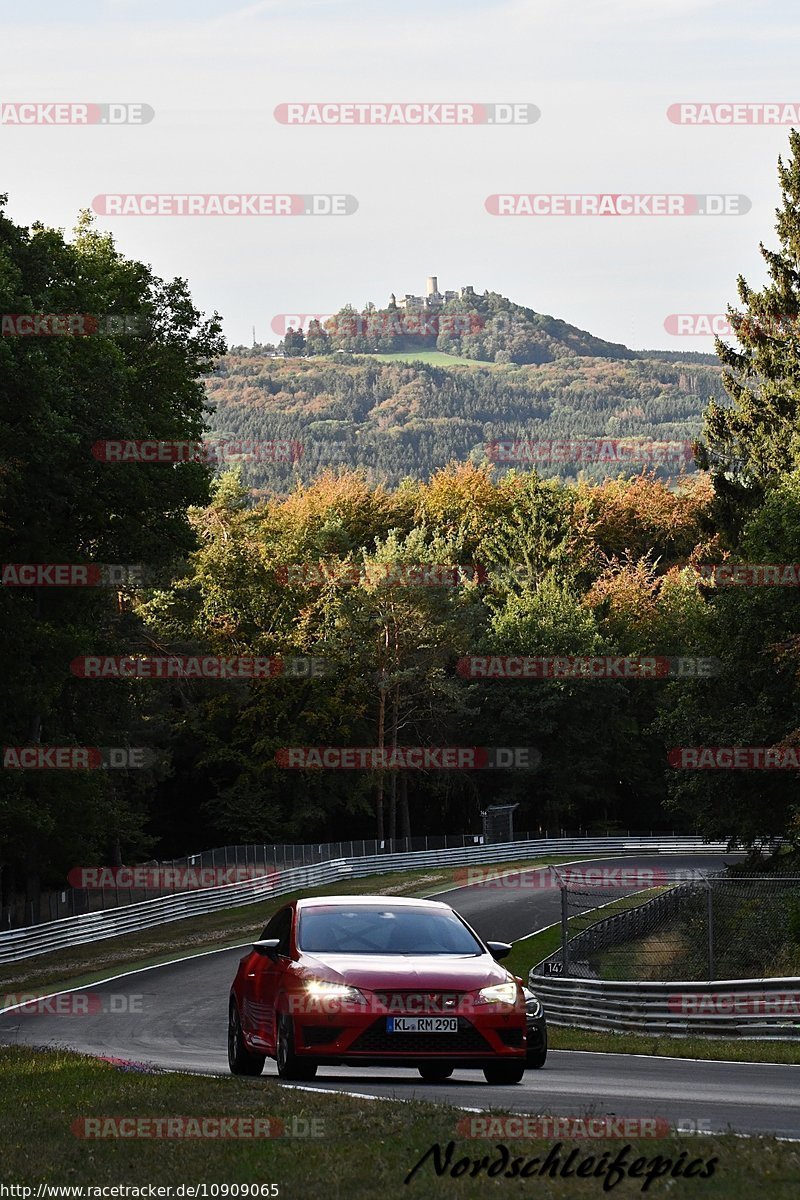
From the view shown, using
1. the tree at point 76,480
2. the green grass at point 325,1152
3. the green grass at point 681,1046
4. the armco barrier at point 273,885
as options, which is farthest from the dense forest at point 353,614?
the green grass at point 325,1152

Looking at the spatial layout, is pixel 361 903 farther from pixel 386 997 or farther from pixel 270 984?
pixel 386 997

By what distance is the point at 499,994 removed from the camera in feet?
40.3

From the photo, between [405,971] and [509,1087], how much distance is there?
137cm

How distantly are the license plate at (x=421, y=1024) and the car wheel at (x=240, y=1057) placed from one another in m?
2.19

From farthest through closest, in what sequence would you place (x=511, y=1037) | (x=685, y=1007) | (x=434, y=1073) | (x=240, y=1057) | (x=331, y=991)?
(x=685, y=1007), (x=240, y=1057), (x=434, y=1073), (x=511, y=1037), (x=331, y=991)

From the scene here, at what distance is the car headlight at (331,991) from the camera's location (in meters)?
12.1

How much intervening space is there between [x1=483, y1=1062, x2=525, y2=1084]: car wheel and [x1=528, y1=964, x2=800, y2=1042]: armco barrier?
6.64 meters

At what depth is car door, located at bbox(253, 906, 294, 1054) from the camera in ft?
42.6

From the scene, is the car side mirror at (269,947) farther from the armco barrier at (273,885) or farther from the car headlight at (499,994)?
the armco barrier at (273,885)

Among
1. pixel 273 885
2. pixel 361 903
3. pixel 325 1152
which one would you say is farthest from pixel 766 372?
pixel 325 1152

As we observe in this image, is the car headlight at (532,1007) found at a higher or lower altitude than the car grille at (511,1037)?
higher

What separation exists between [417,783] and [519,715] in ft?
21.4

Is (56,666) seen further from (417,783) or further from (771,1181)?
(417,783)

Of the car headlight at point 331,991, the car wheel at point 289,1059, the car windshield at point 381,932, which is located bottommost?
the car wheel at point 289,1059
